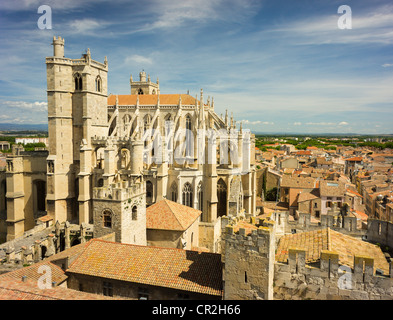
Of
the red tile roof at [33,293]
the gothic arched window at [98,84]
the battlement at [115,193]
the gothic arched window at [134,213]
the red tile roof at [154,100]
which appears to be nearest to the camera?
the red tile roof at [33,293]

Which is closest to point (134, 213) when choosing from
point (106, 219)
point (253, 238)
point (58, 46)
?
point (106, 219)

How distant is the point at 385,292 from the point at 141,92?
175 ft

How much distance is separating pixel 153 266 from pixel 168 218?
7.10 meters

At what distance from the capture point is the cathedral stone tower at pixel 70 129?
1303 inches

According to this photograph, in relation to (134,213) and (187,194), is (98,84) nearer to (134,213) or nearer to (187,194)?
(187,194)

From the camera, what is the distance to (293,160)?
87.9m

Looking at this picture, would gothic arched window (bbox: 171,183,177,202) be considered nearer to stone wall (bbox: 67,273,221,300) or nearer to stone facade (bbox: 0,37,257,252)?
stone facade (bbox: 0,37,257,252)

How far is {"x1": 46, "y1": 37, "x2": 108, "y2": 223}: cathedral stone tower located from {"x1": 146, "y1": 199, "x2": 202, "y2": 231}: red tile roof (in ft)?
41.8

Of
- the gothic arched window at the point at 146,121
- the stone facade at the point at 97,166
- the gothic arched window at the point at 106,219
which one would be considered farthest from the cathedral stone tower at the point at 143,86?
the gothic arched window at the point at 106,219

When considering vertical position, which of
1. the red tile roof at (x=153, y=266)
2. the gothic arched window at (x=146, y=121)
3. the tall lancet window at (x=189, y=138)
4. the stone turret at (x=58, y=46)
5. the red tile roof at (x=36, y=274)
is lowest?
the red tile roof at (x=36, y=274)

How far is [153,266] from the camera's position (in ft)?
52.8

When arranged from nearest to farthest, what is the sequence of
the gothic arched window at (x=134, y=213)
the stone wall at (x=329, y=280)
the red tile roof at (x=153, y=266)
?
the stone wall at (x=329, y=280)
the red tile roof at (x=153, y=266)
the gothic arched window at (x=134, y=213)

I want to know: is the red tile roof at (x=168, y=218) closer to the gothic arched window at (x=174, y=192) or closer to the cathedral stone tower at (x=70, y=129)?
the gothic arched window at (x=174, y=192)

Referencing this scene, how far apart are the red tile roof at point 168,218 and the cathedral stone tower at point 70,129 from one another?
502 inches
